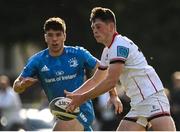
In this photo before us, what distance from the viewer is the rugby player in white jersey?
10828 mm

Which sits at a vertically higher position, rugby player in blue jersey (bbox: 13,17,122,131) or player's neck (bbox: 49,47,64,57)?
player's neck (bbox: 49,47,64,57)

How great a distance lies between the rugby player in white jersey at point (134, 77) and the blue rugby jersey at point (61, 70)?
3.90ft

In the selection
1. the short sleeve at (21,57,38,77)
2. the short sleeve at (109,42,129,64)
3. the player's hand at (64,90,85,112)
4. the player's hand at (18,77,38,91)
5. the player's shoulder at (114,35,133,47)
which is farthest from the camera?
the short sleeve at (21,57,38,77)

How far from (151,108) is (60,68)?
1.85 metres

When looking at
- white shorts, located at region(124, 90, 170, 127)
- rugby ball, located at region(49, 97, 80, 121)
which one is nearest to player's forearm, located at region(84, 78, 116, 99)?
white shorts, located at region(124, 90, 170, 127)

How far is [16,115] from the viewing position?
65.1 ft

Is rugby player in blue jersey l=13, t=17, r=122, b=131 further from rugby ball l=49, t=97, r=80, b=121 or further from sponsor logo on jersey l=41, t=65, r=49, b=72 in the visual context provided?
rugby ball l=49, t=97, r=80, b=121

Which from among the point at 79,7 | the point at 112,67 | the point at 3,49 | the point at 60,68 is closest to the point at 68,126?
the point at 60,68

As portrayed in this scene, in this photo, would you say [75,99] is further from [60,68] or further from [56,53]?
[56,53]

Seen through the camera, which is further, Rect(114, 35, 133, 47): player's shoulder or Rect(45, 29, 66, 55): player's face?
Rect(45, 29, 66, 55): player's face

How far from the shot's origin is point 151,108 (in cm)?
1100

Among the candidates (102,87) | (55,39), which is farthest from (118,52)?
(55,39)

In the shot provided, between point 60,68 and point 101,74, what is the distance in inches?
45.4

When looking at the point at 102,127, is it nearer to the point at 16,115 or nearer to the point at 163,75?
the point at 16,115
